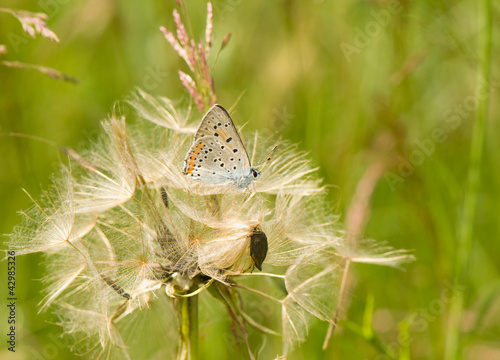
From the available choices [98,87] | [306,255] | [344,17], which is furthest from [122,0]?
[306,255]

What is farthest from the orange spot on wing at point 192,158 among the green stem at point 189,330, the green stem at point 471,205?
the green stem at point 471,205

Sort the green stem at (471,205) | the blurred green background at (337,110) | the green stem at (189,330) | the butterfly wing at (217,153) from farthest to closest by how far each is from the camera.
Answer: the blurred green background at (337,110) → the green stem at (471,205) → the butterfly wing at (217,153) → the green stem at (189,330)

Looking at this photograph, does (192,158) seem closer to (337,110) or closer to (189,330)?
(189,330)

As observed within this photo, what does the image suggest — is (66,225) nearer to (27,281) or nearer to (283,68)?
(27,281)

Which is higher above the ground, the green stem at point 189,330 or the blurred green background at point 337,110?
the blurred green background at point 337,110

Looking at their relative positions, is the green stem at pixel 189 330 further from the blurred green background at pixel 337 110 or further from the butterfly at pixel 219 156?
the blurred green background at pixel 337 110

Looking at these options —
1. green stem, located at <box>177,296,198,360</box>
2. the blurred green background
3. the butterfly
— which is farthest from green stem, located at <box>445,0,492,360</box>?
green stem, located at <box>177,296,198,360</box>

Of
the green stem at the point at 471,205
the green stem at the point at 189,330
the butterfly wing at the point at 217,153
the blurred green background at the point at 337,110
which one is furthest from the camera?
the blurred green background at the point at 337,110
